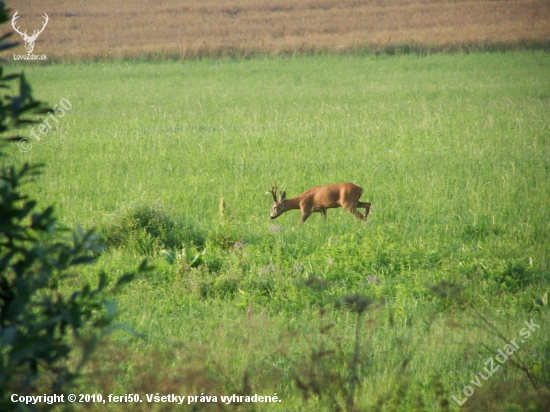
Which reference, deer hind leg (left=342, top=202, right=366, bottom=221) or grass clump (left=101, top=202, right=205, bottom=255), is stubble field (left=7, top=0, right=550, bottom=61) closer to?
deer hind leg (left=342, top=202, right=366, bottom=221)

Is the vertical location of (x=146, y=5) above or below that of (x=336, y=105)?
above

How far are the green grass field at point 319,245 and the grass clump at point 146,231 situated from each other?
0.03m

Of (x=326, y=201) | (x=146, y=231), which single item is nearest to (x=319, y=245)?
(x=326, y=201)

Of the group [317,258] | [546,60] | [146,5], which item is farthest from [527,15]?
[317,258]

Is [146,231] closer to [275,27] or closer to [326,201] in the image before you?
[326,201]

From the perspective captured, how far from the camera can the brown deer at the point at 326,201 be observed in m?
7.50

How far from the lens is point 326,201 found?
24.8 feet

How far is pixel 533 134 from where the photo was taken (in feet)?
40.8

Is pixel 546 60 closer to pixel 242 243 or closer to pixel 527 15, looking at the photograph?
pixel 527 15

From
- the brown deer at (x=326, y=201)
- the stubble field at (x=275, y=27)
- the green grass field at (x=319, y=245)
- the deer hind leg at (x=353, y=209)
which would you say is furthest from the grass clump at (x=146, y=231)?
the stubble field at (x=275, y=27)

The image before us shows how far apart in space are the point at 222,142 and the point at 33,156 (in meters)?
3.43

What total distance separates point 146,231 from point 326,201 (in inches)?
82.9

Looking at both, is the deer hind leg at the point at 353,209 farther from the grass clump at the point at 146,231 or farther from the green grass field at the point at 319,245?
the grass clump at the point at 146,231

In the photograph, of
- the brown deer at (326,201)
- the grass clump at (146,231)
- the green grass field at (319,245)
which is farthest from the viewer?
the brown deer at (326,201)
